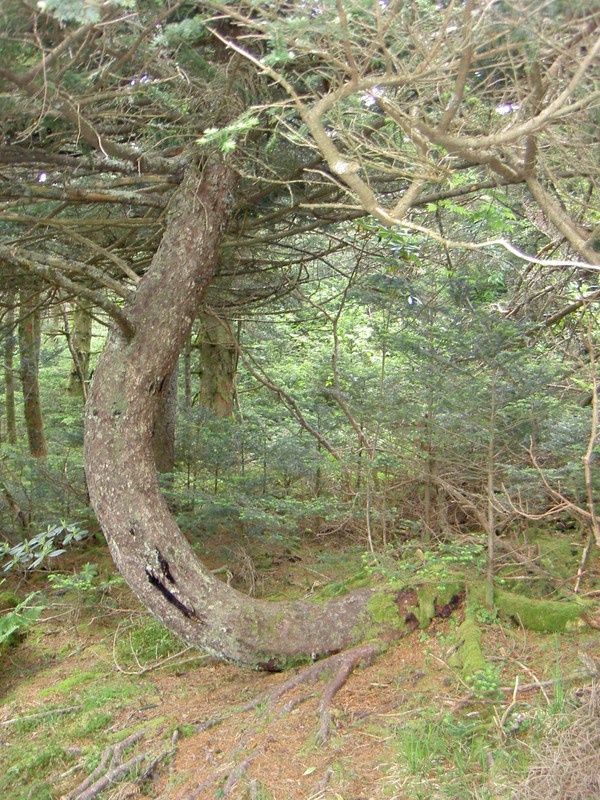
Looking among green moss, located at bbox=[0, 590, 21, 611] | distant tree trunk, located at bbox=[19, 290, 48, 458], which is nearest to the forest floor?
green moss, located at bbox=[0, 590, 21, 611]

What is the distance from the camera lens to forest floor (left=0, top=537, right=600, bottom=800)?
147 inches

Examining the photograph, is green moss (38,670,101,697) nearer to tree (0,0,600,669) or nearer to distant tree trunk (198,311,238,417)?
tree (0,0,600,669)

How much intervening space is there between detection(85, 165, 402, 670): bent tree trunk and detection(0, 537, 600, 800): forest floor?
0.36m

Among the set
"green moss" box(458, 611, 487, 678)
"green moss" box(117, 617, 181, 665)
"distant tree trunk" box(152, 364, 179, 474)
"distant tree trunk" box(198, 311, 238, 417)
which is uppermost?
"distant tree trunk" box(198, 311, 238, 417)

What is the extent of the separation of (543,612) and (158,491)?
3194mm

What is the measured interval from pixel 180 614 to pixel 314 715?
4.37ft

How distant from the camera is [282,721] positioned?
15.3 ft

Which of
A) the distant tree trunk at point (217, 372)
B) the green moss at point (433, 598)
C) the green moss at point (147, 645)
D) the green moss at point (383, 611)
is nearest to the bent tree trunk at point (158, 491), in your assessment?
the green moss at point (383, 611)

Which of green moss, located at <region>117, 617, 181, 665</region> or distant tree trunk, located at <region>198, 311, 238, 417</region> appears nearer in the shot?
green moss, located at <region>117, 617, 181, 665</region>

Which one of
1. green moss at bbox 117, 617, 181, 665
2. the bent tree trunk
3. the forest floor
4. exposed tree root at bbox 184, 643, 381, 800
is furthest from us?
green moss at bbox 117, 617, 181, 665

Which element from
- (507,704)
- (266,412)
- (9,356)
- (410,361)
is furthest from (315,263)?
(507,704)

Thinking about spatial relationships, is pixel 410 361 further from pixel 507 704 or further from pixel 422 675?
pixel 507 704

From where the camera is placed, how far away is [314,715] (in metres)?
4.66

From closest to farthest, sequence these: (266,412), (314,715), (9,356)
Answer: (314,715) < (266,412) < (9,356)
